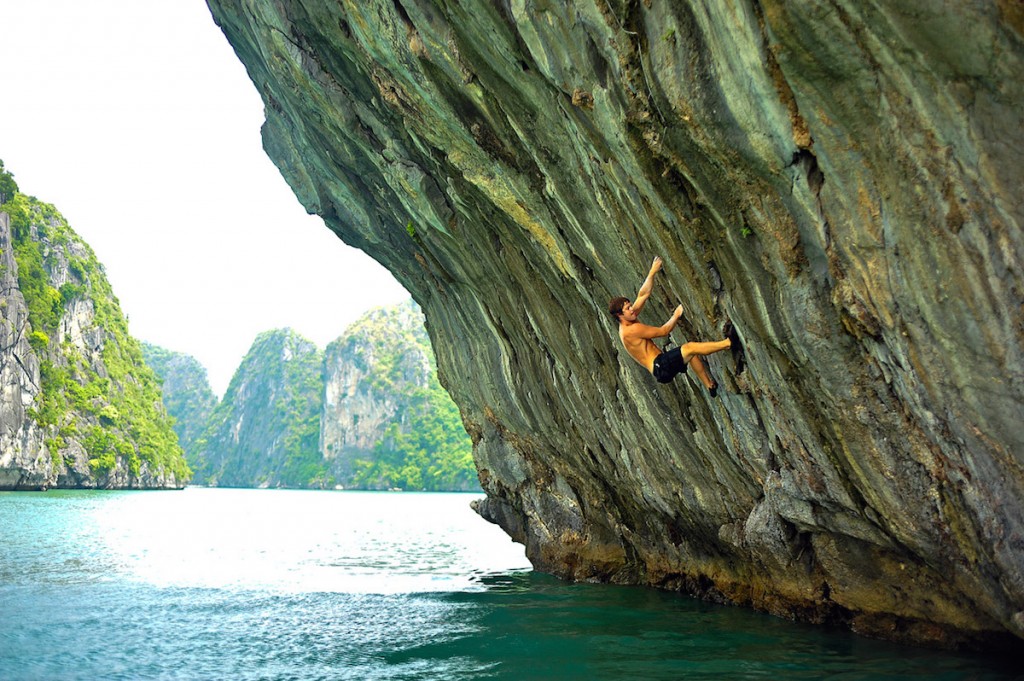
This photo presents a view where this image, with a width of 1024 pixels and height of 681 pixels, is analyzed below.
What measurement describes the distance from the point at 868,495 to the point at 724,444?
10.3ft

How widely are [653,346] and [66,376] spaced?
92.6 metres

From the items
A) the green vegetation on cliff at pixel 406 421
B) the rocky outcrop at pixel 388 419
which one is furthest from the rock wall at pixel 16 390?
the rocky outcrop at pixel 388 419

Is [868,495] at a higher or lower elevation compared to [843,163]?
lower

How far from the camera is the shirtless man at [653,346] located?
1059cm

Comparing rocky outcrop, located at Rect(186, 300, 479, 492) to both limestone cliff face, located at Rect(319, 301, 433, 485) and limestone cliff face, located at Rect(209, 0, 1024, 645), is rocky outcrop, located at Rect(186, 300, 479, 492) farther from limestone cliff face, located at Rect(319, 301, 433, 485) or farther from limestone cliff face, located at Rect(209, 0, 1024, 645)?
limestone cliff face, located at Rect(209, 0, 1024, 645)

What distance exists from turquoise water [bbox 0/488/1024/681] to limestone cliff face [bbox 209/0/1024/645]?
1.52 meters

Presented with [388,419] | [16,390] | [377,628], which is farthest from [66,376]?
[388,419]

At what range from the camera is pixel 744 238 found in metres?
9.66

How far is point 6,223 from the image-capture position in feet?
273

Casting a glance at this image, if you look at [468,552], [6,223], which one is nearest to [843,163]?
[468,552]

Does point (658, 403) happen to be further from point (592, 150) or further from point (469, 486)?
point (469, 486)

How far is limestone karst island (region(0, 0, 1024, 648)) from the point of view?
732 centimetres

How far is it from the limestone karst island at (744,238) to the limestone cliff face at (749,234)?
0.03 meters

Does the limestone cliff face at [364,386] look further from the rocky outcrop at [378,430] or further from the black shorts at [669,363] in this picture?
the black shorts at [669,363]
